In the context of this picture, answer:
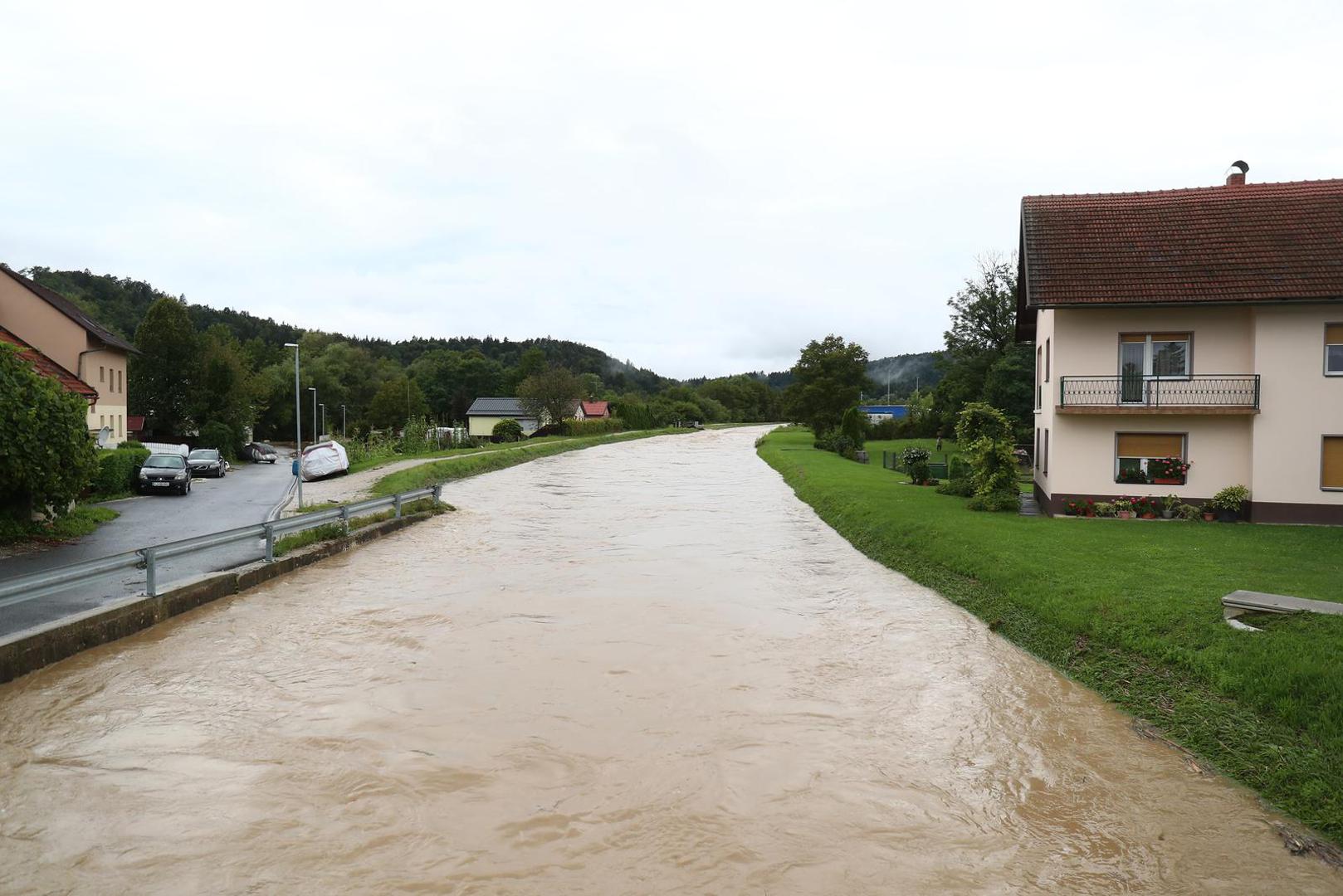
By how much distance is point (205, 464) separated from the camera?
38.9 meters

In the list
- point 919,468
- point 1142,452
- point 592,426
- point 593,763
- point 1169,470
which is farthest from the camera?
point 592,426

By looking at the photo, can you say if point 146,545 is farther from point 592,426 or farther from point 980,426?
point 592,426

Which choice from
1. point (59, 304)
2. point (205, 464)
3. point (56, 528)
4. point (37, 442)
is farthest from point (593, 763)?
point (59, 304)

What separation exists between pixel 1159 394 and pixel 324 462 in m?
33.0

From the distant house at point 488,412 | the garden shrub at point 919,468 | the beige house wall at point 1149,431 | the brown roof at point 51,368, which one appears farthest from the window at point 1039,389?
the distant house at point 488,412

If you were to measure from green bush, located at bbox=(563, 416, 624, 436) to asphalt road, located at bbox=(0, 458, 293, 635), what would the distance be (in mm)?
47517

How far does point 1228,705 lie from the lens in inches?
316

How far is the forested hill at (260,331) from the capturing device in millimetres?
84375

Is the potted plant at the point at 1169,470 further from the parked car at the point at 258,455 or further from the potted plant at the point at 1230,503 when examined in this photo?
the parked car at the point at 258,455

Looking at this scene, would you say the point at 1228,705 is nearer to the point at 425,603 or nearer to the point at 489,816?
the point at 489,816

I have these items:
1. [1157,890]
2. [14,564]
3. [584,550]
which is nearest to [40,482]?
[14,564]

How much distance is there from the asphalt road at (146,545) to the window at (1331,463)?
2250 cm

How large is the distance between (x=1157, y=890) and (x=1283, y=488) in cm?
1782

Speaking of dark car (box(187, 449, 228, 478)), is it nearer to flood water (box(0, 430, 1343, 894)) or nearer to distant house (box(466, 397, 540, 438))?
flood water (box(0, 430, 1343, 894))
